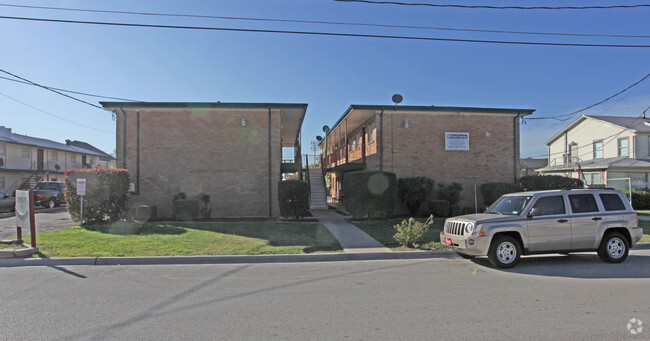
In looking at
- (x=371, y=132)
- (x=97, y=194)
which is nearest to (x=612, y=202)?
(x=371, y=132)

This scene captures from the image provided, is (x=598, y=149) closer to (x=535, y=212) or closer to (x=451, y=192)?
(x=451, y=192)

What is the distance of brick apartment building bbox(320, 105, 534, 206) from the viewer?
17000mm

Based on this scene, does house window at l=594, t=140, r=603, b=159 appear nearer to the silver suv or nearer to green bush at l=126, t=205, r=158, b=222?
the silver suv

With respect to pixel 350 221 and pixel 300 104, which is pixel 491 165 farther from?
pixel 300 104

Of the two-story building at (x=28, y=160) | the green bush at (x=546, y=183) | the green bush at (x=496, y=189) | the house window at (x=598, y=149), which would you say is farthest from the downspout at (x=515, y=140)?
the two-story building at (x=28, y=160)

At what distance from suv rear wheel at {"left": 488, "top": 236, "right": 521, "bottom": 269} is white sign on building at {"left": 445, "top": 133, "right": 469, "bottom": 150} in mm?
10560

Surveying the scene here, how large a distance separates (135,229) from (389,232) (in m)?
8.25

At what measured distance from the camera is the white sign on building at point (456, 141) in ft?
57.0

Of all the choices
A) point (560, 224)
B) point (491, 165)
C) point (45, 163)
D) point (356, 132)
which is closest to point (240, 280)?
point (560, 224)

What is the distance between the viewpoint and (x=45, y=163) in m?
32.8

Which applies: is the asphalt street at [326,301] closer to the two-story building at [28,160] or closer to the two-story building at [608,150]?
Answer: the two-story building at [608,150]

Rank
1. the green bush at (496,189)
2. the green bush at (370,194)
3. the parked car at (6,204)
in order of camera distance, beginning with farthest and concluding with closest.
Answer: the parked car at (6,204) < the green bush at (496,189) < the green bush at (370,194)

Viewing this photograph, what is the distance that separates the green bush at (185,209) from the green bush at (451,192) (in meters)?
10.8

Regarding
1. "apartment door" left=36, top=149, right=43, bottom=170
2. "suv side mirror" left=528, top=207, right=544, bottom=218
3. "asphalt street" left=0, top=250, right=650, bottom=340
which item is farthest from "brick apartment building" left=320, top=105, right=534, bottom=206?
"apartment door" left=36, top=149, right=43, bottom=170
